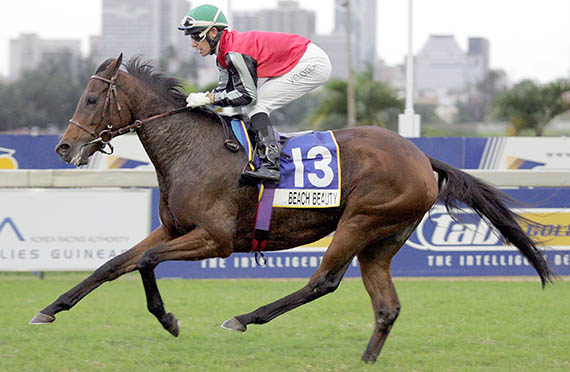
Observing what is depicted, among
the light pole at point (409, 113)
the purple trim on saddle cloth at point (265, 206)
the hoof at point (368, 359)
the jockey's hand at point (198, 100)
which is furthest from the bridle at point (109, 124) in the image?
the light pole at point (409, 113)

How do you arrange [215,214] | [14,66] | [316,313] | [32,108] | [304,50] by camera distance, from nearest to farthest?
1. [215,214]
2. [304,50]
3. [316,313]
4. [32,108]
5. [14,66]

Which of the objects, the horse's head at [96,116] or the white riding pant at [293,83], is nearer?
the horse's head at [96,116]

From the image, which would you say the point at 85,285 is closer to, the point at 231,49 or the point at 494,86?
the point at 231,49

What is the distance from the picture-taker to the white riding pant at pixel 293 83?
17.0 ft

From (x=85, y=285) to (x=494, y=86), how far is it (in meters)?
84.1

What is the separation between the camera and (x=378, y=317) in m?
5.18

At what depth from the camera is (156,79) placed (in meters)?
5.27

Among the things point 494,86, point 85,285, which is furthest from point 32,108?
point 85,285

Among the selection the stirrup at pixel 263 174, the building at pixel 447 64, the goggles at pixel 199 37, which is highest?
the building at pixel 447 64

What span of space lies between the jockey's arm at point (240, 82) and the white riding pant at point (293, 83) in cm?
16

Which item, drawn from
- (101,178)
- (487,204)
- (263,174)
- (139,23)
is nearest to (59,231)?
(101,178)

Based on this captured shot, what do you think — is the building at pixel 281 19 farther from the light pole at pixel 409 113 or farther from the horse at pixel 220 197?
the horse at pixel 220 197

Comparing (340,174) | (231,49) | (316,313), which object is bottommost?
(316,313)

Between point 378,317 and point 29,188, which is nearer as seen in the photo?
point 378,317
